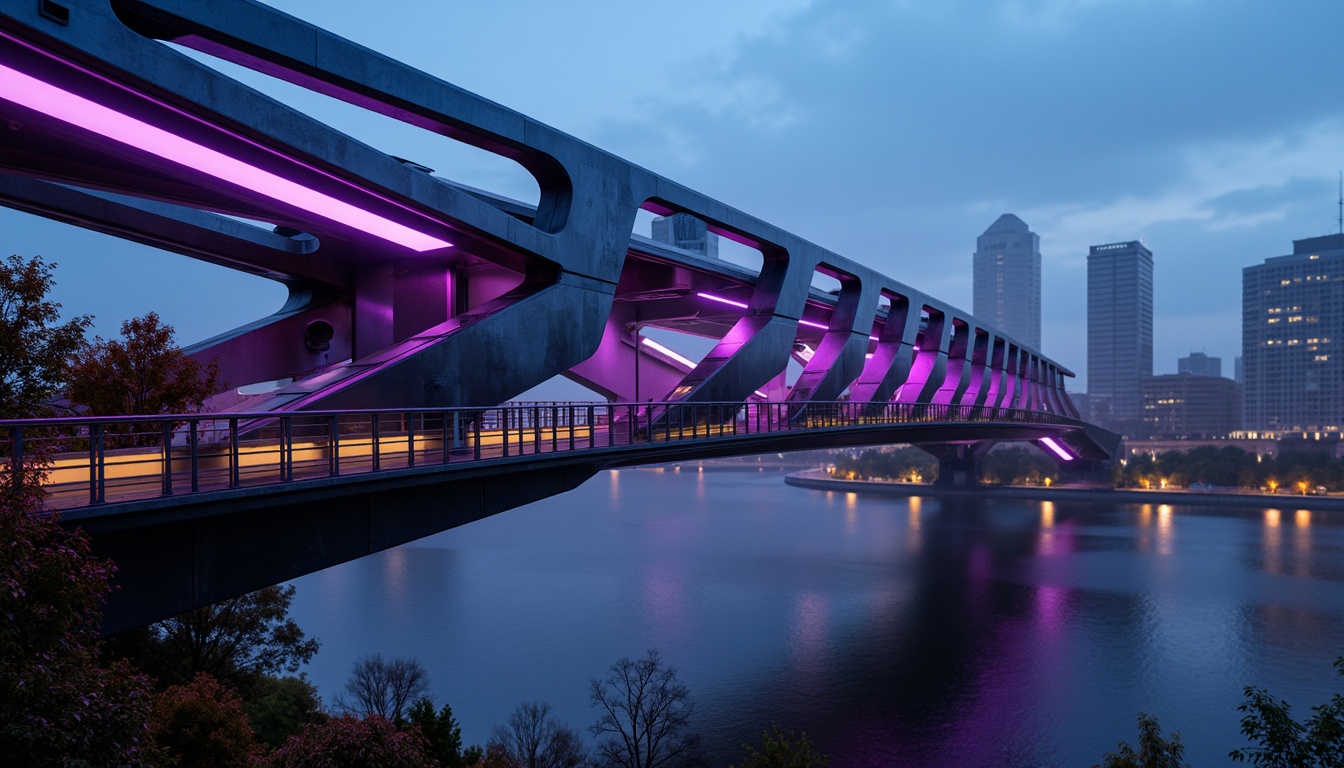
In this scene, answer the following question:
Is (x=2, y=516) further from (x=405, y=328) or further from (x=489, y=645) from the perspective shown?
(x=489, y=645)

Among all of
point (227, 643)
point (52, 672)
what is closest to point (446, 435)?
point (52, 672)

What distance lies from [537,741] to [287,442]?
47.7 ft

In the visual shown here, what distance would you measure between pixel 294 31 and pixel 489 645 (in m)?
22.8

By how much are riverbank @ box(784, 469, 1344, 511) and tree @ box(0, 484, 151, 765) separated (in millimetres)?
84198

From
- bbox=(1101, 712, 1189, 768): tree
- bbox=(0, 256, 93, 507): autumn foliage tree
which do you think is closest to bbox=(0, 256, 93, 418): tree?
bbox=(0, 256, 93, 507): autumn foliage tree

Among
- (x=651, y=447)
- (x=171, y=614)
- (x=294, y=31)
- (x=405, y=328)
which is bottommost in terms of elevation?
(x=171, y=614)

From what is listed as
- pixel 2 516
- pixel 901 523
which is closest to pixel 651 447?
pixel 2 516

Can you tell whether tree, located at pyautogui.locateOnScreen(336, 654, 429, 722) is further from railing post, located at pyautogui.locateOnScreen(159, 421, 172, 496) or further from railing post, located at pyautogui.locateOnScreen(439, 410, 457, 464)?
railing post, located at pyautogui.locateOnScreen(159, 421, 172, 496)

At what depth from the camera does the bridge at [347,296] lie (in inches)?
404

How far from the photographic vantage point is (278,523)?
10.8m

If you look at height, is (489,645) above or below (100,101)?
below

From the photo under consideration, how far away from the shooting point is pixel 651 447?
57.2 feet

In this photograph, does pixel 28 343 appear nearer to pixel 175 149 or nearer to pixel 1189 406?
pixel 175 149

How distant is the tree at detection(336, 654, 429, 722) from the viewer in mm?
24250
